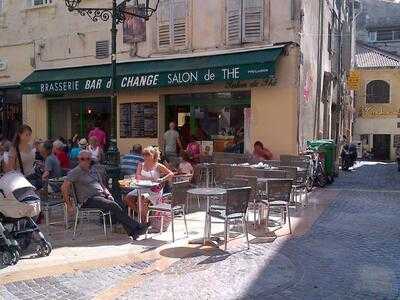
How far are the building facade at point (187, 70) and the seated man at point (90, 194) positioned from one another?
6.05m

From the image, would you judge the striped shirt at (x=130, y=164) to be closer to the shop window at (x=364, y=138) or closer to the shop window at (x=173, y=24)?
the shop window at (x=173, y=24)

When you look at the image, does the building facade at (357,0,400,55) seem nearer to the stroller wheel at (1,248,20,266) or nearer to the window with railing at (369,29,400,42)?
the window with railing at (369,29,400,42)

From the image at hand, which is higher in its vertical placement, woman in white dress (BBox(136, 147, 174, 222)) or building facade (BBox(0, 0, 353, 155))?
building facade (BBox(0, 0, 353, 155))

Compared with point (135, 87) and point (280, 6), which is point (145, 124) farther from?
point (280, 6)

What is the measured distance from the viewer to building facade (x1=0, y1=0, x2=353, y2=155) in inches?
498

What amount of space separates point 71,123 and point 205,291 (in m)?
13.3

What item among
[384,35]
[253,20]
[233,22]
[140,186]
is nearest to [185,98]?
[233,22]

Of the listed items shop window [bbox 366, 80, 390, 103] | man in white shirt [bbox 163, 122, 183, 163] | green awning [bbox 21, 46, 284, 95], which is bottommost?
man in white shirt [bbox 163, 122, 183, 163]

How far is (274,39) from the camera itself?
504 inches

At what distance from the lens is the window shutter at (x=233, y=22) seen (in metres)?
13.2

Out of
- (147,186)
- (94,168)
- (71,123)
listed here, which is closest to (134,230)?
(147,186)

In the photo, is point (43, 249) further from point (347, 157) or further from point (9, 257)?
point (347, 157)

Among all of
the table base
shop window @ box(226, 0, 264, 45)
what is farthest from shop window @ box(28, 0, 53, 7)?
the table base

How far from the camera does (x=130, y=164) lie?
31.9 ft
